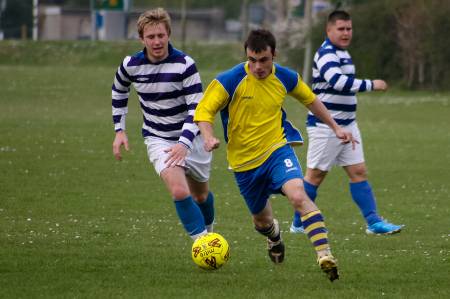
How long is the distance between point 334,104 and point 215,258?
3163mm

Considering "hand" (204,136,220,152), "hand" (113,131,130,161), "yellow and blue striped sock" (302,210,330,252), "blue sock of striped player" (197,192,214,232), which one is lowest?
"blue sock of striped player" (197,192,214,232)

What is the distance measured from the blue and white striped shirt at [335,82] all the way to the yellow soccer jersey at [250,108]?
211cm

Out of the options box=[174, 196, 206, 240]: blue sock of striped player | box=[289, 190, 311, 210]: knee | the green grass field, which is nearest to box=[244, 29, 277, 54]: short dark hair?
box=[289, 190, 311, 210]: knee

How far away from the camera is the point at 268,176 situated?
26.6 ft

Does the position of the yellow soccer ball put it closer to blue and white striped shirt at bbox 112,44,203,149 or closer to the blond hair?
blue and white striped shirt at bbox 112,44,203,149

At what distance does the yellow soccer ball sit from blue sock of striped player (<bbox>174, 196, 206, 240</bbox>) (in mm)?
358

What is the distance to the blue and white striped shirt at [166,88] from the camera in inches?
334

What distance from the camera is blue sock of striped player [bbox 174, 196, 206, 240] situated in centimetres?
833

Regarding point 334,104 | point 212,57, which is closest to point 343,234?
point 334,104

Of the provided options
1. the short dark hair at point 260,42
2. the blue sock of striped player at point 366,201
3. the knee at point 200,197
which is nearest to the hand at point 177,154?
the short dark hair at point 260,42

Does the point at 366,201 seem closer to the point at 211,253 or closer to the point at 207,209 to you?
the point at 207,209

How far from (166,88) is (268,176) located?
3.82 ft

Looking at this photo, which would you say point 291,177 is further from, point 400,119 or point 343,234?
point 400,119

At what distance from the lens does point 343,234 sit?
10.5 m
